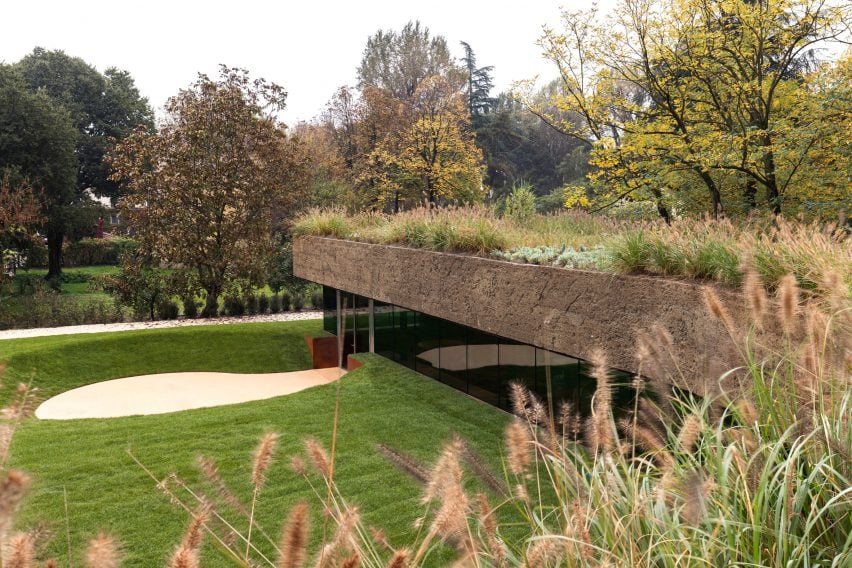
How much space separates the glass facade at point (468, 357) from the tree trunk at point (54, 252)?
20.4 meters

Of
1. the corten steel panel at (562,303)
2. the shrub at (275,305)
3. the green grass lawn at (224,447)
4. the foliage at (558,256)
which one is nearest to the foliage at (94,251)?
the shrub at (275,305)

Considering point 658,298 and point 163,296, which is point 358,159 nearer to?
point 163,296

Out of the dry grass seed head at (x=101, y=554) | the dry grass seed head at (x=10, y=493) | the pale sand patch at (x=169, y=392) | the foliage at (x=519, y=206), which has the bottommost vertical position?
the pale sand patch at (x=169, y=392)

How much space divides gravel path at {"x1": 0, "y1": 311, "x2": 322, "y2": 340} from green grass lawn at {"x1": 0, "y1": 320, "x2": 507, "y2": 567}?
311 centimetres

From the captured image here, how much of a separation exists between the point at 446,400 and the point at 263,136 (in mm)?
12824

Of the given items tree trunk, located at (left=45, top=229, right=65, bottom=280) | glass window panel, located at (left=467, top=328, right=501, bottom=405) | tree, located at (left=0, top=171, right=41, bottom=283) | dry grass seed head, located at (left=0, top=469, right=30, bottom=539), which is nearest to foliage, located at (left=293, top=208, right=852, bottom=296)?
glass window panel, located at (left=467, top=328, right=501, bottom=405)

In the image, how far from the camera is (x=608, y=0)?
41.1 ft

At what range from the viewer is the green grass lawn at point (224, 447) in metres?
5.96

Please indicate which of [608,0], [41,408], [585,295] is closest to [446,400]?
[585,295]

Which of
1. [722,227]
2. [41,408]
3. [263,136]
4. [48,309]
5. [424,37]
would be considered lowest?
[41,408]

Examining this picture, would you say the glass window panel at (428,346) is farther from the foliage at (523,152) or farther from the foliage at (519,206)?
the foliage at (523,152)

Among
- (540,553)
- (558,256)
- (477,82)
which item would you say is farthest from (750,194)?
(477,82)

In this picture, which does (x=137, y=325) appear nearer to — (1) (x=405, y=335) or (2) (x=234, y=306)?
(2) (x=234, y=306)

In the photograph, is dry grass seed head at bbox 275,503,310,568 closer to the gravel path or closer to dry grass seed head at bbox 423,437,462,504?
dry grass seed head at bbox 423,437,462,504
